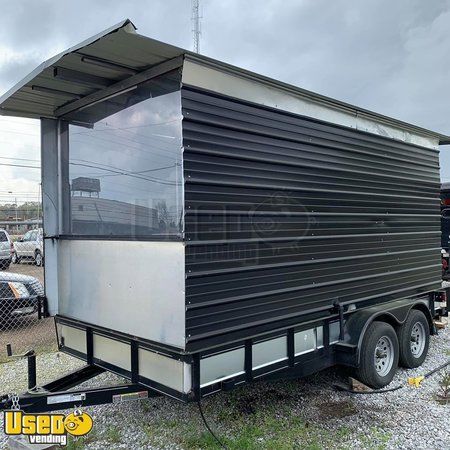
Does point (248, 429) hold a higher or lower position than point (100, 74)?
lower

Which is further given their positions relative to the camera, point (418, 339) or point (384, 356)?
point (418, 339)

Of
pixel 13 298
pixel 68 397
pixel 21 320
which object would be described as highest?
pixel 13 298

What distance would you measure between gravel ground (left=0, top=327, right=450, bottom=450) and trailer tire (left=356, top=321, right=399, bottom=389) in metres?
0.15

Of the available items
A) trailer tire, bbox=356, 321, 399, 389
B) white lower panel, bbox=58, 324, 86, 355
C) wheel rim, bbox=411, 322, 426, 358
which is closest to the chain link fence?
white lower panel, bbox=58, 324, 86, 355

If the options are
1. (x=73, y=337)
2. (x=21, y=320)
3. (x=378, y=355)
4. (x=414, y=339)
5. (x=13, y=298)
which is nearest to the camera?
(x=73, y=337)

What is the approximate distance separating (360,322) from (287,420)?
108cm

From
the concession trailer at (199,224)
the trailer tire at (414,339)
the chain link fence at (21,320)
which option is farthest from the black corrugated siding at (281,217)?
the chain link fence at (21,320)

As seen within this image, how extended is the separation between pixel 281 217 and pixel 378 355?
1.87 metres

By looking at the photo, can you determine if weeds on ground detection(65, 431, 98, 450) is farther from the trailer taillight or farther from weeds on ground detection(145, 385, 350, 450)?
the trailer taillight

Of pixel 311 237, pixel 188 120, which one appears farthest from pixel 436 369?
pixel 188 120

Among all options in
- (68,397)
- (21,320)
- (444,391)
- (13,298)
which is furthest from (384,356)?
(21,320)

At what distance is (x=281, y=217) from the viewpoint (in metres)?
3.31

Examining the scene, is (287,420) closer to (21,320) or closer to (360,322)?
(360,322)
